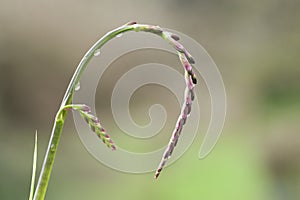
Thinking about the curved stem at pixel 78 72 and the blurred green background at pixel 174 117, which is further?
the blurred green background at pixel 174 117

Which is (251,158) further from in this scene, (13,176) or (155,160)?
(13,176)

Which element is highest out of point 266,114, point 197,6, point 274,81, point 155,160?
point 197,6

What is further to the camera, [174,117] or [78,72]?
[174,117]

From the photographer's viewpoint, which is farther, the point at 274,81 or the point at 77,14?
the point at 274,81

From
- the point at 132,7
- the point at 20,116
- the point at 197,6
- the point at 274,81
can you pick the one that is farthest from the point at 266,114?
the point at 20,116

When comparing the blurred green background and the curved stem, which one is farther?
the blurred green background

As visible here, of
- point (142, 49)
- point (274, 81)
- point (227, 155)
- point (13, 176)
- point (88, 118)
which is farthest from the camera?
point (274, 81)

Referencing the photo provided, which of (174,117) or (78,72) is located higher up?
(174,117)

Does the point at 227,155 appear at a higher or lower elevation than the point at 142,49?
lower
